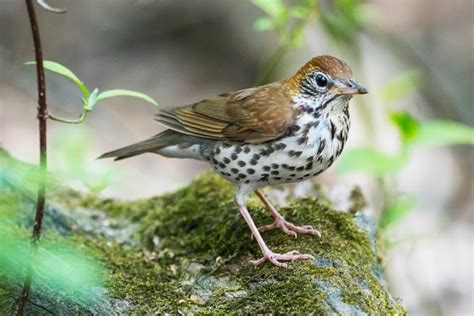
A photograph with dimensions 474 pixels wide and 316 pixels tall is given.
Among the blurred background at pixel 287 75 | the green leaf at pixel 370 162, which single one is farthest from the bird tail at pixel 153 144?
the blurred background at pixel 287 75

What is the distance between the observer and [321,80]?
168 inches

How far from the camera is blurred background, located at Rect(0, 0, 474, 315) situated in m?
8.28

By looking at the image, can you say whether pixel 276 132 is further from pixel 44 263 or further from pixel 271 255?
pixel 44 263

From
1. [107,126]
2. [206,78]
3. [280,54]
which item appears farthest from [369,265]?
[206,78]

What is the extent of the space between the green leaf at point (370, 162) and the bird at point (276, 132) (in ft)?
2.49

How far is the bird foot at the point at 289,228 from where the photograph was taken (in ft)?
13.8

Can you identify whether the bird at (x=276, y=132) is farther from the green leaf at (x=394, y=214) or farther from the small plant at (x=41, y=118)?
the small plant at (x=41, y=118)

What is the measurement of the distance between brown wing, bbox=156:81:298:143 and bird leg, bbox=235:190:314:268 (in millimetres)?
325

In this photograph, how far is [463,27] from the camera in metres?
12.3

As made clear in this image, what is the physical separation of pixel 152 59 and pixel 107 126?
116 inches

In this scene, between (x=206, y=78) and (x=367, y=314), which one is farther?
(x=206, y=78)

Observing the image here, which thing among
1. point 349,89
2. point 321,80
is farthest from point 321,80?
point 349,89

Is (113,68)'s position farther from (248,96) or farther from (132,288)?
(132,288)

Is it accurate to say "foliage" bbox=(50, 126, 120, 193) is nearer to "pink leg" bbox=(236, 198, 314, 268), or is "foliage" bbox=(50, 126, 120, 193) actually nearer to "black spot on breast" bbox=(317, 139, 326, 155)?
"pink leg" bbox=(236, 198, 314, 268)
